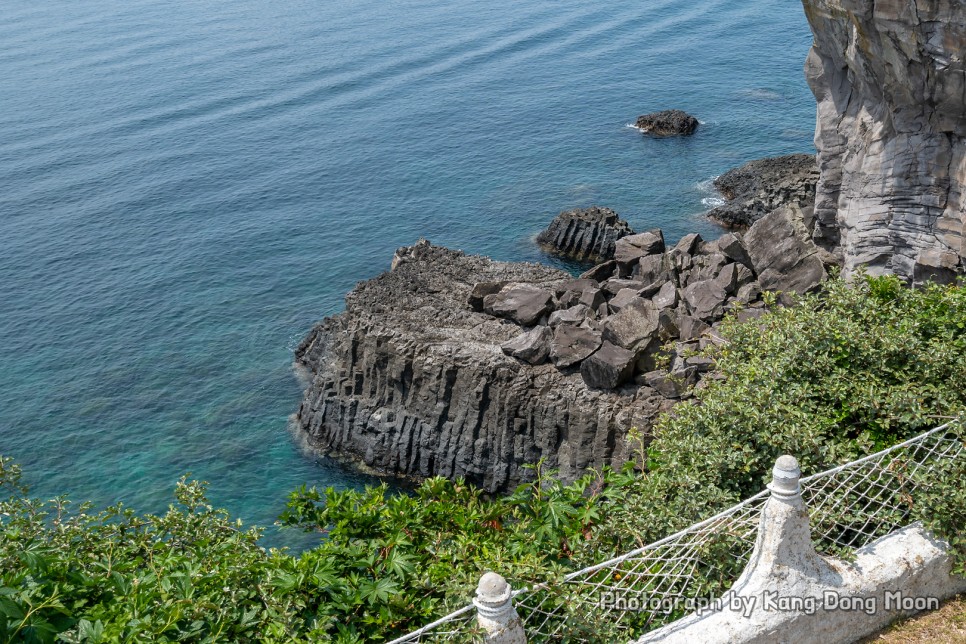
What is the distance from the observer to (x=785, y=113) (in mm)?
78312

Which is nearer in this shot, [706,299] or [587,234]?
[706,299]

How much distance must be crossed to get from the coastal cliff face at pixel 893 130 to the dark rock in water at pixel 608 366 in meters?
8.61

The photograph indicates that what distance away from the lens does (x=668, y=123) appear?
76562mm

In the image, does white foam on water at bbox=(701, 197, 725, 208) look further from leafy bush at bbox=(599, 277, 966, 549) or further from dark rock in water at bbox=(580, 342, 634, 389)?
leafy bush at bbox=(599, 277, 966, 549)

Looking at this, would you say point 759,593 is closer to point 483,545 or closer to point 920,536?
point 920,536

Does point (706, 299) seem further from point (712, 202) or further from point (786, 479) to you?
point (712, 202)

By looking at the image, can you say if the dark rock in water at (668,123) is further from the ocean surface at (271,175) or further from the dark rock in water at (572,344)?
the dark rock in water at (572,344)

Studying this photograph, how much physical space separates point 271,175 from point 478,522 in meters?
63.3

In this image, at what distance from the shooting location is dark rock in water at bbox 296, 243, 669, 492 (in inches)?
1286

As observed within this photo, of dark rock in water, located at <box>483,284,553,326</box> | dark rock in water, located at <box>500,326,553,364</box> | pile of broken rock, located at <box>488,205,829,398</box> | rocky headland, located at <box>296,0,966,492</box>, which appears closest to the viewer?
rocky headland, located at <box>296,0,966,492</box>

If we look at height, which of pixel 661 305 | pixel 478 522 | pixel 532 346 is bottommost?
pixel 532 346

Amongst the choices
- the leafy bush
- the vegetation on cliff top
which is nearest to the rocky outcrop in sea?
the leafy bush

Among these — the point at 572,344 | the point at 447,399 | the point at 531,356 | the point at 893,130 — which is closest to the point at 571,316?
the point at 572,344

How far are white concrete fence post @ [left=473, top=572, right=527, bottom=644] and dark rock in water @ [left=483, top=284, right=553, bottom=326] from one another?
26.0 meters
